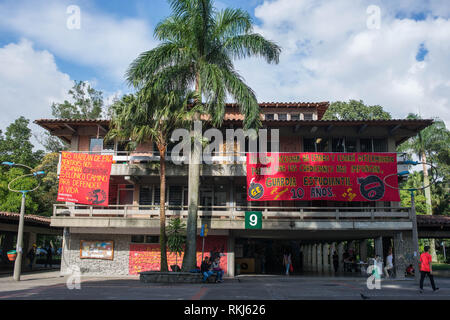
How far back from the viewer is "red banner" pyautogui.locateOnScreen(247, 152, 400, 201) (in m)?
23.8

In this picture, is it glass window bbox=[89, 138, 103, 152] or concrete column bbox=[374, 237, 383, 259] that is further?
glass window bbox=[89, 138, 103, 152]

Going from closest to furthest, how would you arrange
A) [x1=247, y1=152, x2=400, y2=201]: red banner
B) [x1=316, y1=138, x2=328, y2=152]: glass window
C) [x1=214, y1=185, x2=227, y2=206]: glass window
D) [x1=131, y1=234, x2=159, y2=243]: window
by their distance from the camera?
[x1=247, y1=152, x2=400, y2=201]: red banner → [x1=131, y1=234, x2=159, y2=243]: window → [x1=214, y1=185, x2=227, y2=206]: glass window → [x1=316, y1=138, x2=328, y2=152]: glass window

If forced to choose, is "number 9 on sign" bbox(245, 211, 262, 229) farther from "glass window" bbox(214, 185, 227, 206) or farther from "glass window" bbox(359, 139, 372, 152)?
"glass window" bbox(359, 139, 372, 152)

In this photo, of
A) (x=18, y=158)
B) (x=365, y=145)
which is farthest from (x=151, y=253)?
(x=18, y=158)

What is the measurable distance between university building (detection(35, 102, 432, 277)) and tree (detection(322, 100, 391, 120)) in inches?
872

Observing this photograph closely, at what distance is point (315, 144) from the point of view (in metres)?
26.7

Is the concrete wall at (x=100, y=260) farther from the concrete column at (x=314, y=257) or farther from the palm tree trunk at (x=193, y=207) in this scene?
the concrete column at (x=314, y=257)

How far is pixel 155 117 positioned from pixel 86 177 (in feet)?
22.7

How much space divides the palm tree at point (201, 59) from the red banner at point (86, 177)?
21.4 feet

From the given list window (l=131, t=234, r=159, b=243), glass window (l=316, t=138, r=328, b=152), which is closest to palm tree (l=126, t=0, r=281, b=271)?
window (l=131, t=234, r=159, b=243)

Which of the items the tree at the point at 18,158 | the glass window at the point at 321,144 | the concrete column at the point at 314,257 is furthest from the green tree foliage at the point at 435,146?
the tree at the point at 18,158

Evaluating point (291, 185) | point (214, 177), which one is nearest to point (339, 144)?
point (291, 185)

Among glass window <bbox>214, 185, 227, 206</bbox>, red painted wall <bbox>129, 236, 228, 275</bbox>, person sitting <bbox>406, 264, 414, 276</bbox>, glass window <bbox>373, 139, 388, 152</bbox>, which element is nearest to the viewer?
red painted wall <bbox>129, 236, 228, 275</bbox>

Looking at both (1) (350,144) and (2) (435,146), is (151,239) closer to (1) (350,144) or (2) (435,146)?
(1) (350,144)
